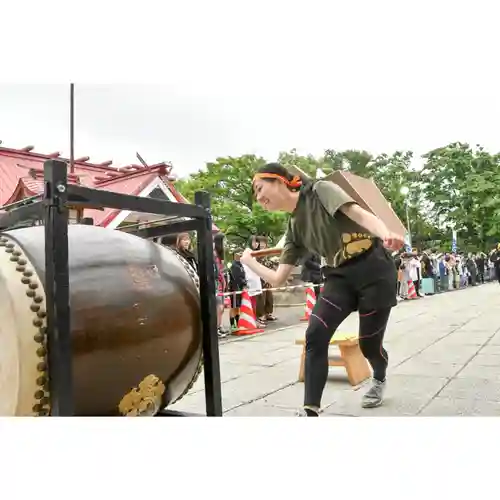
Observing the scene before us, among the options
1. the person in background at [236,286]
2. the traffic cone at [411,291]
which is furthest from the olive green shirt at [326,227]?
the person in background at [236,286]

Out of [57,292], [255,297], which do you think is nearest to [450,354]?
[57,292]

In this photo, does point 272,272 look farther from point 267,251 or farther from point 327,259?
point 327,259

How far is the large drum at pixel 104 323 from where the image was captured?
114 cm

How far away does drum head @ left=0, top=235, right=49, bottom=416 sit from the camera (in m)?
1.13

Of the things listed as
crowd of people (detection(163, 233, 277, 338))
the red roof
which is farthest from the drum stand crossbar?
crowd of people (detection(163, 233, 277, 338))

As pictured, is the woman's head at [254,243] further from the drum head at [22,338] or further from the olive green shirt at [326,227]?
the drum head at [22,338]

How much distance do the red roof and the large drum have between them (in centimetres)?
34

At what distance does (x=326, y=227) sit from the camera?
1.75 metres

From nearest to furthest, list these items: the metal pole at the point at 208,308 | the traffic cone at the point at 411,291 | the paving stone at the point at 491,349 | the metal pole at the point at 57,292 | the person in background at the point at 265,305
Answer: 1. the metal pole at the point at 57,292
2. the metal pole at the point at 208,308
3. the paving stone at the point at 491,349
4. the traffic cone at the point at 411,291
5. the person in background at the point at 265,305

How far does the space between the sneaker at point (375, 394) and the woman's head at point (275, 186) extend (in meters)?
0.82
